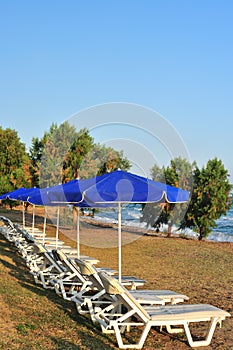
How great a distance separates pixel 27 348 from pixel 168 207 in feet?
58.5

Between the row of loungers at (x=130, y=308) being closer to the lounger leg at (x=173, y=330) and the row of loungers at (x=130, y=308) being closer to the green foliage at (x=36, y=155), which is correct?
the lounger leg at (x=173, y=330)

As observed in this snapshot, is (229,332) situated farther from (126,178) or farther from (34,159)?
(34,159)

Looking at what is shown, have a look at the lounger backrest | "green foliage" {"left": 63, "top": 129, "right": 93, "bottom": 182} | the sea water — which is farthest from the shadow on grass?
"green foliage" {"left": 63, "top": 129, "right": 93, "bottom": 182}

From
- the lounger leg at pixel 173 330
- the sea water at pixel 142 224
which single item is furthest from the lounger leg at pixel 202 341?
the sea water at pixel 142 224

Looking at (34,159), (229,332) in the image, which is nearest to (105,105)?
(229,332)

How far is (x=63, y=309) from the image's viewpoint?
24.8 ft

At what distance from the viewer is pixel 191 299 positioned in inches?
356

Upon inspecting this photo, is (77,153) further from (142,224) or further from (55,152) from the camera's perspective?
(142,224)

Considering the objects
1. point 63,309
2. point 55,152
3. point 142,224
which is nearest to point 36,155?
point 55,152

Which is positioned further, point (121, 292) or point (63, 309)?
point (63, 309)

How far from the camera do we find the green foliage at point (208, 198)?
21953mm

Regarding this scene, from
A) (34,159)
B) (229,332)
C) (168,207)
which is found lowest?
(229,332)

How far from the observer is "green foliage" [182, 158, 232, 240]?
22.0m

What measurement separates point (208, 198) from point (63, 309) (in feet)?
50.5
